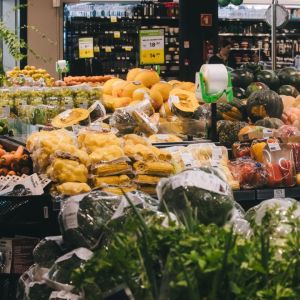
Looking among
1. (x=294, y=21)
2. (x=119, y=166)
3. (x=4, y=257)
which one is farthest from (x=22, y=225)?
(x=294, y=21)

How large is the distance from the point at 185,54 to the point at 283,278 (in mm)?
9839

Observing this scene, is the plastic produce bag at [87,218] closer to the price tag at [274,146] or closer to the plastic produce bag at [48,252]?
the plastic produce bag at [48,252]

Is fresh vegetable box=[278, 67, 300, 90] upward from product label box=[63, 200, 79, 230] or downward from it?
upward

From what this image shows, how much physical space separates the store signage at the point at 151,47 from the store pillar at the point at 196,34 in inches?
145

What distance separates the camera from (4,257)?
326 cm

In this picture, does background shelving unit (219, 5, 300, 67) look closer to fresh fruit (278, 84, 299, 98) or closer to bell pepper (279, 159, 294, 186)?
fresh fruit (278, 84, 299, 98)

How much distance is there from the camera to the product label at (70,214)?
7.33ft

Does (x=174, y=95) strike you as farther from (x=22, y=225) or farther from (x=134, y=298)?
(x=134, y=298)

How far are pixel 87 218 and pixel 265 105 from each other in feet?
9.48

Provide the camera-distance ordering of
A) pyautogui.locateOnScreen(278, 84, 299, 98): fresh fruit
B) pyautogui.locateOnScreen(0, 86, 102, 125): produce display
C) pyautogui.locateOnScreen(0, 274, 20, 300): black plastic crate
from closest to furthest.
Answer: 1. pyautogui.locateOnScreen(0, 274, 20, 300): black plastic crate
2. pyautogui.locateOnScreen(0, 86, 102, 125): produce display
3. pyautogui.locateOnScreen(278, 84, 299, 98): fresh fruit

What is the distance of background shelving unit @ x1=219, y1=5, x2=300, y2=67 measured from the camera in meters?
16.4

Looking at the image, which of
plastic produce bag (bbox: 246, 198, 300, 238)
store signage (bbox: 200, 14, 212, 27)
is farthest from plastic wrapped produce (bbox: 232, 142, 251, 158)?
store signage (bbox: 200, 14, 212, 27)

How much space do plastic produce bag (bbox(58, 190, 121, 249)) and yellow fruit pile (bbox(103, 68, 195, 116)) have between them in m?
2.93

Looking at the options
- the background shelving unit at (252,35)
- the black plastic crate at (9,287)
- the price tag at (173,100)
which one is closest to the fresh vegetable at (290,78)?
the price tag at (173,100)
